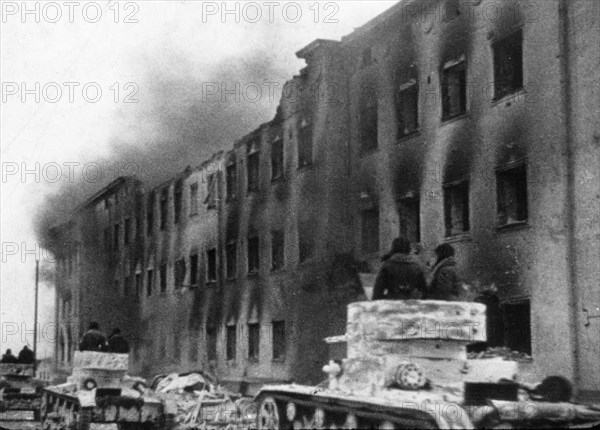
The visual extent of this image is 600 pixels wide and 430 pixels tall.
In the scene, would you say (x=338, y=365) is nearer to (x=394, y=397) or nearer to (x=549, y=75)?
(x=394, y=397)

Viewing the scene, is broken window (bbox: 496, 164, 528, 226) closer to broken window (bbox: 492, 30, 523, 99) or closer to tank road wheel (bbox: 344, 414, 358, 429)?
broken window (bbox: 492, 30, 523, 99)

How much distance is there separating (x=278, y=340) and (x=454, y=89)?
39.1 feet

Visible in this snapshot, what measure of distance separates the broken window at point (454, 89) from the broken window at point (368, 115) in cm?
370

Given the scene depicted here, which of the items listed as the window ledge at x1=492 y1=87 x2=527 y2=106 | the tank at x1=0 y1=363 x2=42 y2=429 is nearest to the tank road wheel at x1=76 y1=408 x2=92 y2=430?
the tank at x1=0 y1=363 x2=42 y2=429

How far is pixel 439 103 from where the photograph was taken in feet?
80.4

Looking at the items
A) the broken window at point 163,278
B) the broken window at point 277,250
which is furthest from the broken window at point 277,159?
the broken window at point 163,278

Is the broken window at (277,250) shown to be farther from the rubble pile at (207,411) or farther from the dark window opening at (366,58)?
the rubble pile at (207,411)

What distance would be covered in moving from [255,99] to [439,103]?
7218mm

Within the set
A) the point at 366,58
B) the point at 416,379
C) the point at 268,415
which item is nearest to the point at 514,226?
the point at 366,58

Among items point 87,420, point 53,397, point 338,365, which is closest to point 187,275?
point 53,397

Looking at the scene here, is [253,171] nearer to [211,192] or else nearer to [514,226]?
[211,192]

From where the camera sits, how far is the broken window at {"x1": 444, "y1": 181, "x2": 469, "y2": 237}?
23.5 m

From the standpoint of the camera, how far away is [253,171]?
35.8 metres

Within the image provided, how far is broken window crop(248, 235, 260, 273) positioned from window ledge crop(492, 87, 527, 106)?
574 inches
